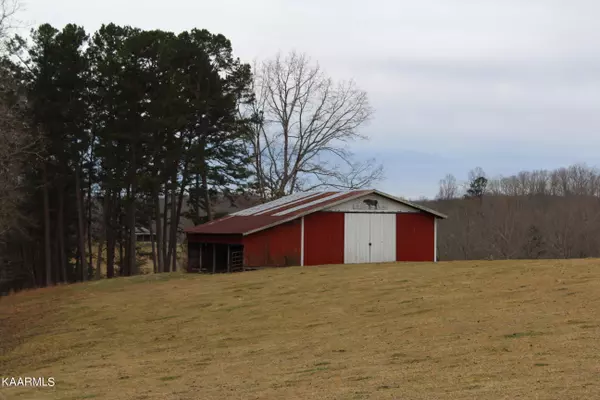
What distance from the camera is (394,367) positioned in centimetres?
1122

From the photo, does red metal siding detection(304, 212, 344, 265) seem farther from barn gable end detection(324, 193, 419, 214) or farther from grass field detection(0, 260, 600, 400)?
grass field detection(0, 260, 600, 400)

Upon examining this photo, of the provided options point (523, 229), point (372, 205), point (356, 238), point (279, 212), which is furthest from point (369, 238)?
point (523, 229)

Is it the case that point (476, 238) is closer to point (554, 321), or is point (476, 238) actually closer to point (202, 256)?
point (202, 256)

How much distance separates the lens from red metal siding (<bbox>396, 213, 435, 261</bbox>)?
108 ft

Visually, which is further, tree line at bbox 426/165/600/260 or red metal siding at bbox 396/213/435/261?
tree line at bbox 426/165/600/260

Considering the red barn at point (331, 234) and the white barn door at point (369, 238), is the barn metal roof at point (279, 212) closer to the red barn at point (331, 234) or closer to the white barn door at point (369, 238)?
the red barn at point (331, 234)

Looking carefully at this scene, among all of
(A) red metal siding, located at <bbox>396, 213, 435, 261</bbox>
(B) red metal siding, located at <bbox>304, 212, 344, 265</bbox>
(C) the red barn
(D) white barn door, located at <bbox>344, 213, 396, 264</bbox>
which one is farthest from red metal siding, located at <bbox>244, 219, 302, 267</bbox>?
(A) red metal siding, located at <bbox>396, 213, 435, 261</bbox>

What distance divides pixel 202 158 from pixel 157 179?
3303 millimetres

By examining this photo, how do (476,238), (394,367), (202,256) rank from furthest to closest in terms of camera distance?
(476,238) < (202,256) < (394,367)

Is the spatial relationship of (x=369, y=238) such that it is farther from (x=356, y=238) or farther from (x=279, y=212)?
(x=279, y=212)

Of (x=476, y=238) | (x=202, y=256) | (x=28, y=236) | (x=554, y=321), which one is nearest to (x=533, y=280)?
(x=554, y=321)

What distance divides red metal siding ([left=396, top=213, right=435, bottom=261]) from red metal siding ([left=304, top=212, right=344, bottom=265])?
3162 mm

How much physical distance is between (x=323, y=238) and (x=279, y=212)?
2.87 meters

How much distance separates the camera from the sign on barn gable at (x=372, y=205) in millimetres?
31531
